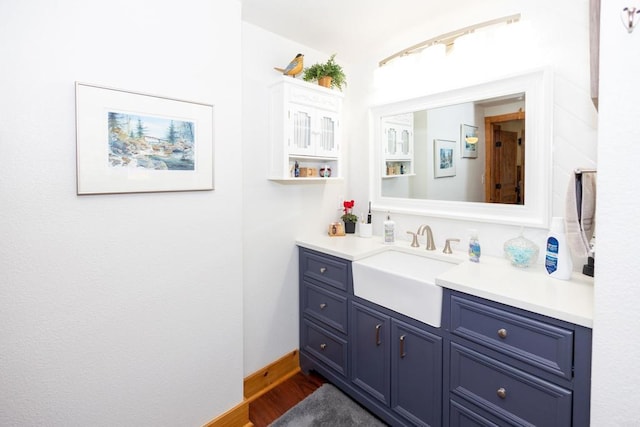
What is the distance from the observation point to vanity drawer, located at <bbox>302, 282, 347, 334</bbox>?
2019 millimetres

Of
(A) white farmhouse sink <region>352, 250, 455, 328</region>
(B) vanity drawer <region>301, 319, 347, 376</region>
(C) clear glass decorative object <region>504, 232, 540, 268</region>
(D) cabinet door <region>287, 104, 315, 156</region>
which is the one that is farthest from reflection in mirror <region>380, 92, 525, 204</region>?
(B) vanity drawer <region>301, 319, 347, 376</region>

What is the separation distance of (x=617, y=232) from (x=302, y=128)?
1.71 m

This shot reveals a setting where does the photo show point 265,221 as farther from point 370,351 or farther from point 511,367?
point 511,367

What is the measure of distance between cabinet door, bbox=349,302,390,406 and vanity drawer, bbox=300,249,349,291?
181mm

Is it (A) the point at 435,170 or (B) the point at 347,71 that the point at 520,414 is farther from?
(B) the point at 347,71

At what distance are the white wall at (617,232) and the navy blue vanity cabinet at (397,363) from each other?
2.11ft

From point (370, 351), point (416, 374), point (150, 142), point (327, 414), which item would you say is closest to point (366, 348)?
point (370, 351)

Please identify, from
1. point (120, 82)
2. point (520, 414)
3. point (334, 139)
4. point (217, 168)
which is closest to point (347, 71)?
point (334, 139)

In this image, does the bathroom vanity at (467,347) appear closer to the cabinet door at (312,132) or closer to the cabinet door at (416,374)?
the cabinet door at (416,374)

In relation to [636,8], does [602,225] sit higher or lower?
lower

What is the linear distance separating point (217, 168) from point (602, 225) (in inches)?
65.9

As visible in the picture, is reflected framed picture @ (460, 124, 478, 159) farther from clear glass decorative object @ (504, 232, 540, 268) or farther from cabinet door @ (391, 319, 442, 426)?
cabinet door @ (391, 319, 442, 426)

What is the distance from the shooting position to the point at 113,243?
54.7 inches

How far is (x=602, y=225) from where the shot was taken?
973 millimetres
